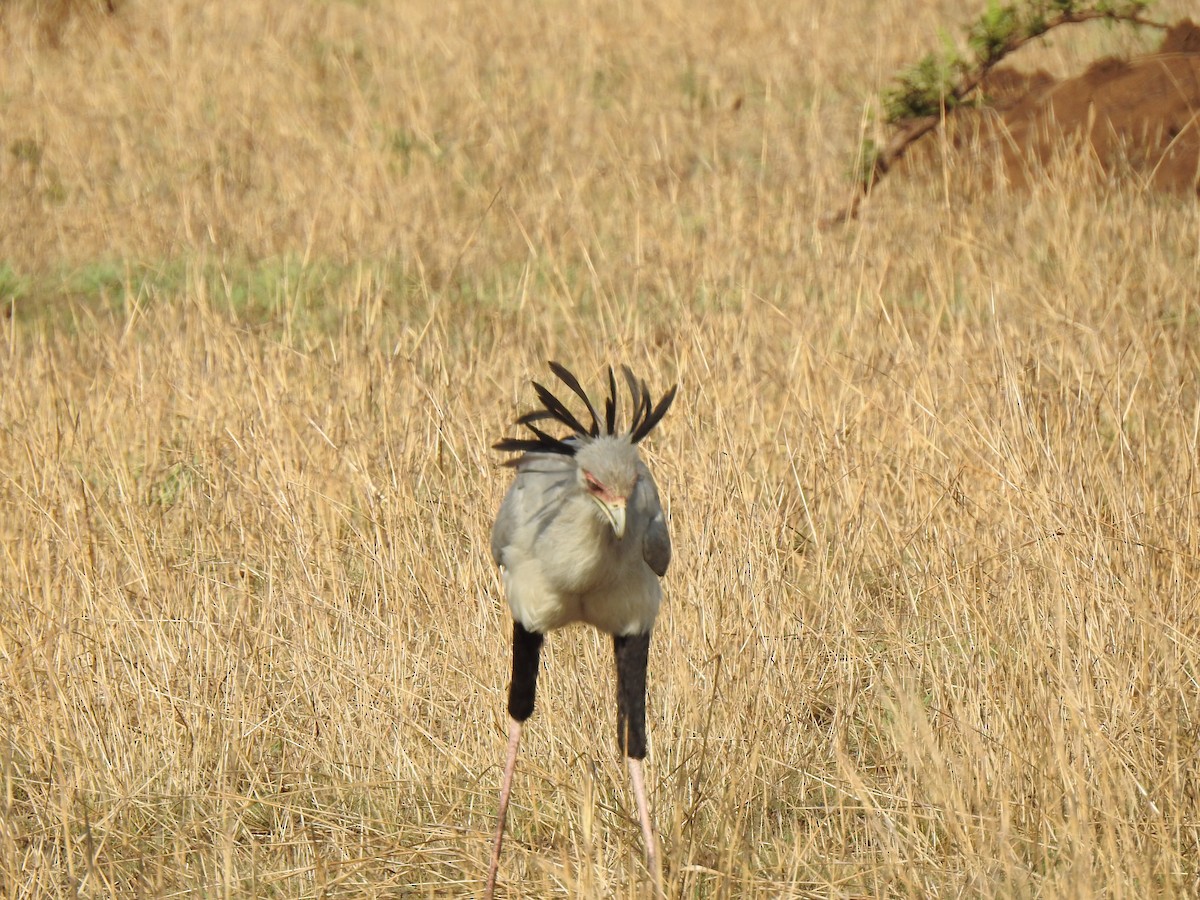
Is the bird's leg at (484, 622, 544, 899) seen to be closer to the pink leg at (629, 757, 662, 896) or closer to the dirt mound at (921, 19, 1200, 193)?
the pink leg at (629, 757, 662, 896)

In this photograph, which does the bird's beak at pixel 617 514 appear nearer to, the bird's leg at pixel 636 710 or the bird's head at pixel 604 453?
the bird's head at pixel 604 453

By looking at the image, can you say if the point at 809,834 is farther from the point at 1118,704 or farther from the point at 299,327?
the point at 299,327

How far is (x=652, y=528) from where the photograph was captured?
2814 millimetres

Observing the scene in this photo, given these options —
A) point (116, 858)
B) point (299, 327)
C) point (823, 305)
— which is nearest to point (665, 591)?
point (116, 858)

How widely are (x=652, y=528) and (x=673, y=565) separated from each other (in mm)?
1296

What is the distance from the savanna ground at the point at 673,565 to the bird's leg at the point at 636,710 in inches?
3.6

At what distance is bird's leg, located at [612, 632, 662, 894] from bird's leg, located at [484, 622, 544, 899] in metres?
0.18

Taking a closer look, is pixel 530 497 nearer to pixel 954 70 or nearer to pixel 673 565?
pixel 673 565

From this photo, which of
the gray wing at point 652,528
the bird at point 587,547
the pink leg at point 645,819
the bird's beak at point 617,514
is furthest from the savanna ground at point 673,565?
the bird's beak at point 617,514

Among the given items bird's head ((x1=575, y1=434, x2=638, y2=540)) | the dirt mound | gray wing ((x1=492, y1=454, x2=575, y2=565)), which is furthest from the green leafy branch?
bird's head ((x1=575, y1=434, x2=638, y2=540))

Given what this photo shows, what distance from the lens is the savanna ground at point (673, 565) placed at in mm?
3136

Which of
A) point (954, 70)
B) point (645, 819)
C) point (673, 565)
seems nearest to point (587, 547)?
point (645, 819)

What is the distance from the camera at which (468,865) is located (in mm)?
3227

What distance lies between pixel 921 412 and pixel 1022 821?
6.60ft
